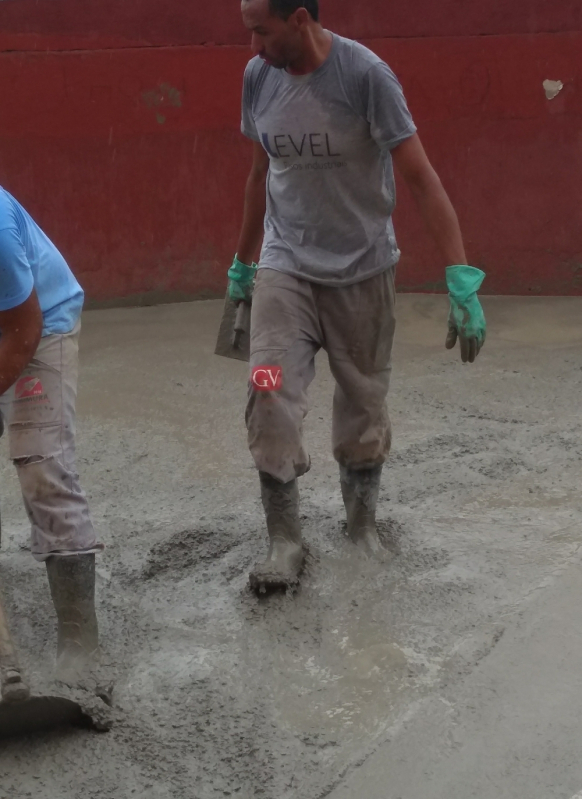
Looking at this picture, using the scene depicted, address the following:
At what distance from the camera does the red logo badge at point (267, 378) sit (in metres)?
3.08

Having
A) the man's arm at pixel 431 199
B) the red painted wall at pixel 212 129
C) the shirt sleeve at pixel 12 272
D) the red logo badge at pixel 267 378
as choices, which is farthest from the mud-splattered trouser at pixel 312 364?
the red painted wall at pixel 212 129

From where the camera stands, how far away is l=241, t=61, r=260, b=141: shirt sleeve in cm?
319

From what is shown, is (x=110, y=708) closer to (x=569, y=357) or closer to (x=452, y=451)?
(x=452, y=451)

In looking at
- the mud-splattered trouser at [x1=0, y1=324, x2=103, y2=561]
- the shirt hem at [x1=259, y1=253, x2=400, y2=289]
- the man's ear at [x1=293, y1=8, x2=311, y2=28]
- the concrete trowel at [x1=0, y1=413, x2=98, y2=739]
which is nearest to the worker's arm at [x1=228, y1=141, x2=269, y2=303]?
the shirt hem at [x1=259, y1=253, x2=400, y2=289]

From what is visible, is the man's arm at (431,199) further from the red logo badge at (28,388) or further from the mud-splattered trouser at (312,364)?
the red logo badge at (28,388)

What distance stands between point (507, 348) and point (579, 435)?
1.29 m

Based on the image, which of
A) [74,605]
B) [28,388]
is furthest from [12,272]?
[74,605]

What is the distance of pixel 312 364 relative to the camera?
3256 mm

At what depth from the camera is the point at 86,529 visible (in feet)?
8.79

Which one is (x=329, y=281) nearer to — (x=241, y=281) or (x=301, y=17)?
(x=241, y=281)

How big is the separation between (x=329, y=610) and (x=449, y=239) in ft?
3.62

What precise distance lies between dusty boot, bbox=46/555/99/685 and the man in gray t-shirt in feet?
1.74

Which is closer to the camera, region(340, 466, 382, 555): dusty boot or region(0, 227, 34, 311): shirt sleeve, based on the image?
region(0, 227, 34, 311): shirt sleeve

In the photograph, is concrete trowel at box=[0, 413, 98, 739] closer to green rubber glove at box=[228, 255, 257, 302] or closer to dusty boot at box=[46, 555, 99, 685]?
dusty boot at box=[46, 555, 99, 685]
